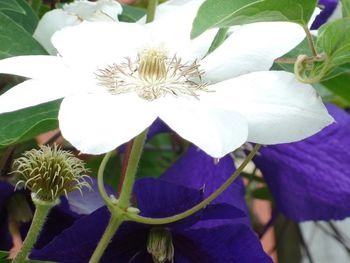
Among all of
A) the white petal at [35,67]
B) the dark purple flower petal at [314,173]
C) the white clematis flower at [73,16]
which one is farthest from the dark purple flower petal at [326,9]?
the white petal at [35,67]

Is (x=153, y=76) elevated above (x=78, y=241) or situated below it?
above

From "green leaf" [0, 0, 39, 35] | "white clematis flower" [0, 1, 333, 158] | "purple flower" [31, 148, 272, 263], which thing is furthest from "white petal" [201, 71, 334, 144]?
"green leaf" [0, 0, 39, 35]

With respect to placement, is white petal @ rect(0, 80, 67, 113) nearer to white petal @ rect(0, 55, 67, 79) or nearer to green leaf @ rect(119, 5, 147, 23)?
white petal @ rect(0, 55, 67, 79)

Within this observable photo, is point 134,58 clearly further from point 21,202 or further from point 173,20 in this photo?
point 21,202

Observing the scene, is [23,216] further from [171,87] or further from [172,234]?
[171,87]

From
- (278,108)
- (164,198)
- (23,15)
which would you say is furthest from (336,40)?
(23,15)

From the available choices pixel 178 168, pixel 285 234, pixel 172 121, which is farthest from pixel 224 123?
pixel 285 234
